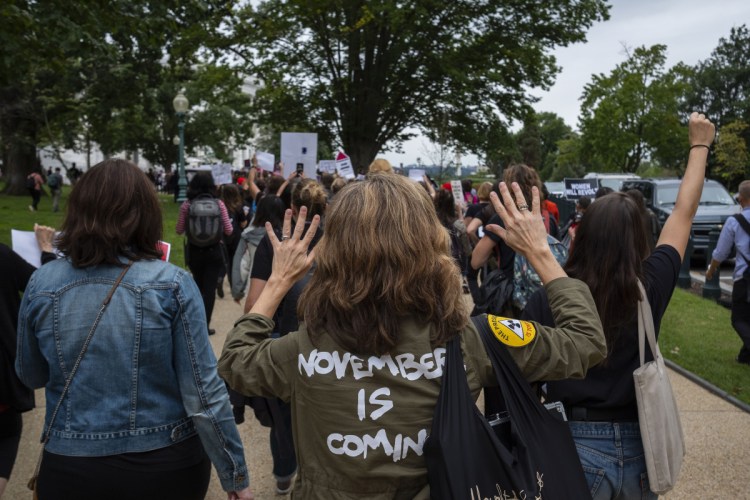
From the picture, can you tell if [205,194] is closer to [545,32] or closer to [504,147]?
[545,32]

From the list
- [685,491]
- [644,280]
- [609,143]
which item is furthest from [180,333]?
[609,143]

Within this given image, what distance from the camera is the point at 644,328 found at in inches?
93.0

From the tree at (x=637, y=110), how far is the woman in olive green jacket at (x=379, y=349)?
40501mm

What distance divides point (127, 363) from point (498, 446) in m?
1.27

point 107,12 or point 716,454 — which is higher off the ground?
point 107,12

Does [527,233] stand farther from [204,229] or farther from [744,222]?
[744,222]

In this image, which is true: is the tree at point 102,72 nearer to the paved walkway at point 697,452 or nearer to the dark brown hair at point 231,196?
the dark brown hair at point 231,196

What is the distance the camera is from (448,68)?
23.9 meters

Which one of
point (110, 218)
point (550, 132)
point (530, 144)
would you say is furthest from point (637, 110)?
point (550, 132)

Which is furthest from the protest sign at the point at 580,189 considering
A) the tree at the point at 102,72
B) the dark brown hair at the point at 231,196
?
the dark brown hair at the point at 231,196

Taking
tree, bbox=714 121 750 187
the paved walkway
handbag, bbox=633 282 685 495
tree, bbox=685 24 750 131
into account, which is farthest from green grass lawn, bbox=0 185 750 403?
tree, bbox=685 24 750 131

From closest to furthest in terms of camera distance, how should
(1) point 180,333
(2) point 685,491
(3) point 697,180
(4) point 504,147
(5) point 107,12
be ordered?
(1) point 180,333 < (3) point 697,180 < (2) point 685,491 < (5) point 107,12 < (4) point 504,147

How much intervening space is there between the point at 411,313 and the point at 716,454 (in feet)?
13.5

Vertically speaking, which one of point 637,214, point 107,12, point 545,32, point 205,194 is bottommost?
point 205,194
